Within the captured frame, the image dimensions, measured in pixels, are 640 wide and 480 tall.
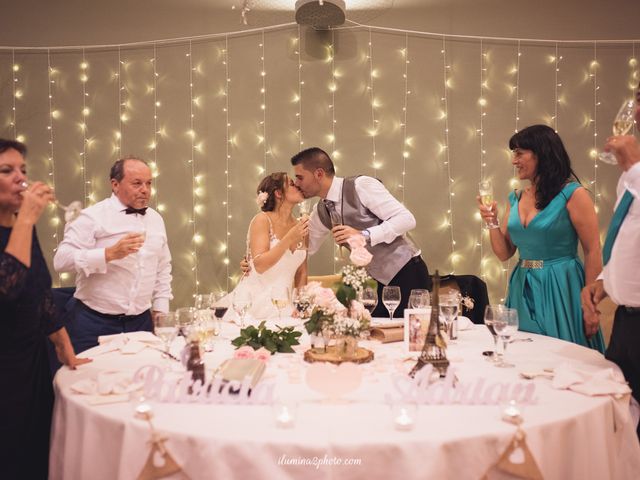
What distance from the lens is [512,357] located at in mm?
1955

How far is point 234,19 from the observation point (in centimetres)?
482

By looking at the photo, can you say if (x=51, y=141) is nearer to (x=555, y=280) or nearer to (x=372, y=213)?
(x=372, y=213)

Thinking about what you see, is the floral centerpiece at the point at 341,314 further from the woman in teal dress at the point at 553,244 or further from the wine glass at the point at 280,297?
the woman in teal dress at the point at 553,244

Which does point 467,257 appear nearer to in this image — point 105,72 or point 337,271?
point 337,271

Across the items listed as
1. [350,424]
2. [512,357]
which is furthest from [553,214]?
[350,424]

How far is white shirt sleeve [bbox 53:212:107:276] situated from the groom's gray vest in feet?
5.06

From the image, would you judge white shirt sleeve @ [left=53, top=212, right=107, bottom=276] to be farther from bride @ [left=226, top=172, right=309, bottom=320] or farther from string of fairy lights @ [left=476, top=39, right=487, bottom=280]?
string of fairy lights @ [left=476, top=39, right=487, bottom=280]

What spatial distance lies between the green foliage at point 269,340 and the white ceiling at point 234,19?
10.8 feet

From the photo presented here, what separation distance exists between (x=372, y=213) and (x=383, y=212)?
128mm

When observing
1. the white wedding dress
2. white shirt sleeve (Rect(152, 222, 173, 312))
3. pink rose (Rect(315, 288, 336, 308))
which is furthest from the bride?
pink rose (Rect(315, 288, 336, 308))

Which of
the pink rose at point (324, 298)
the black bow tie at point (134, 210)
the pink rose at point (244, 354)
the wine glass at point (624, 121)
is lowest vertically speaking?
the pink rose at point (244, 354)

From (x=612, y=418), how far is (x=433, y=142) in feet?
11.4

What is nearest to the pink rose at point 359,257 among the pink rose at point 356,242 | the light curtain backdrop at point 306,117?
the pink rose at point 356,242

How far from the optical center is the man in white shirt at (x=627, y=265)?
177 cm
